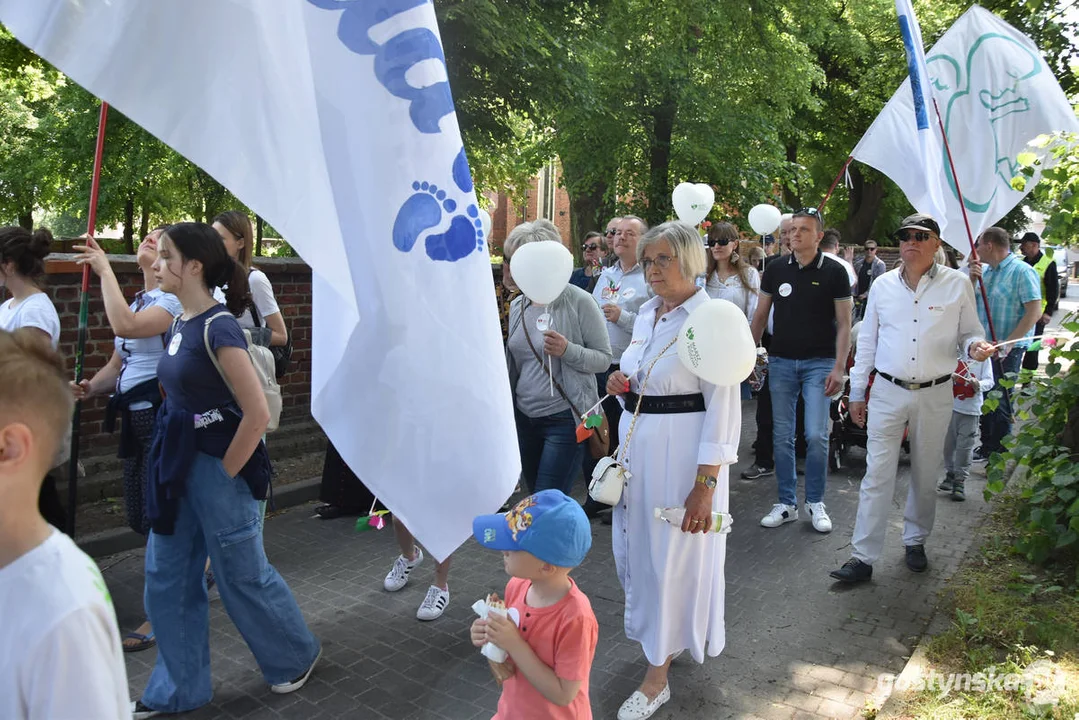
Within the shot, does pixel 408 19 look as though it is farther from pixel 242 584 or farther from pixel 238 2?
pixel 242 584

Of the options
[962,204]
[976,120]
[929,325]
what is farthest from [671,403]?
[976,120]

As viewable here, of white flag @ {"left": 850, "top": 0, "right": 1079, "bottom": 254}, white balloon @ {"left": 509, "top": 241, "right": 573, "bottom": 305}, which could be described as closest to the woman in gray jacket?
white balloon @ {"left": 509, "top": 241, "right": 573, "bottom": 305}

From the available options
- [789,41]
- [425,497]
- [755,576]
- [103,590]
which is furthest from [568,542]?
[789,41]

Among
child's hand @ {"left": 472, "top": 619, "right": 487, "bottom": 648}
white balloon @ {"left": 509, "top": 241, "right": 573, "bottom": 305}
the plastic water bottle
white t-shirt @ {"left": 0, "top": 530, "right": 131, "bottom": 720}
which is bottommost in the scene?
the plastic water bottle

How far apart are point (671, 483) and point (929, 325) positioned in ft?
7.37

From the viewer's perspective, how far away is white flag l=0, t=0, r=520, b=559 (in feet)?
7.83

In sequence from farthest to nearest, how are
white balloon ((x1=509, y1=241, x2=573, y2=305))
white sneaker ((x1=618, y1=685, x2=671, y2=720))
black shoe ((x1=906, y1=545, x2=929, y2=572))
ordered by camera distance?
black shoe ((x1=906, y1=545, x2=929, y2=572)), white balloon ((x1=509, y1=241, x2=573, y2=305)), white sneaker ((x1=618, y1=685, x2=671, y2=720))

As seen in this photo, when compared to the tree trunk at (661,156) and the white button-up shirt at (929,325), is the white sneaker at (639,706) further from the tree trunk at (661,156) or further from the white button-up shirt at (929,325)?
the tree trunk at (661,156)

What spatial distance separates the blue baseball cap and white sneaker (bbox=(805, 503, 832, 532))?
13.7 ft

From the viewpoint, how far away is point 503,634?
2416mm

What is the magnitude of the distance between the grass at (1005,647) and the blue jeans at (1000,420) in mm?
2527

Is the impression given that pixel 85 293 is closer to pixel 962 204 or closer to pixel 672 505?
pixel 672 505

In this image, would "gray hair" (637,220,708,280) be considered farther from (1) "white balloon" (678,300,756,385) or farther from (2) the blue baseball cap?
(2) the blue baseball cap

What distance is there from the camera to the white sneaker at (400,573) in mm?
5035
